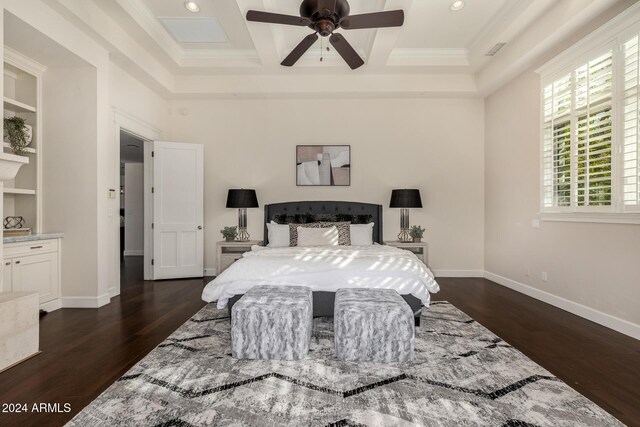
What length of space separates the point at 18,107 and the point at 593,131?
254 inches

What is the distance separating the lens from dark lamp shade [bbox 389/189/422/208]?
5.42 metres

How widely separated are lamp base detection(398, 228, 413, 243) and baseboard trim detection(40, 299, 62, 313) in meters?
4.81

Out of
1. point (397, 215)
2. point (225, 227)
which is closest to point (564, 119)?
point (397, 215)

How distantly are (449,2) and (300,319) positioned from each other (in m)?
3.96

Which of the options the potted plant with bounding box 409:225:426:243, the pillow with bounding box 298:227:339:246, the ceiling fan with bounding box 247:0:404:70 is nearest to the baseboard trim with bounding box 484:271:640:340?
the potted plant with bounding box 409:225:426:243

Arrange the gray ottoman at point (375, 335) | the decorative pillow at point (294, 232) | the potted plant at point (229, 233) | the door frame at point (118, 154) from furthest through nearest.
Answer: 1. the potted plant at point (229, 233)
2. the decorative pillow at point (294, 232)
3. the door frame at point (118, 154)
4. the gray ottoman at point (375, 335)

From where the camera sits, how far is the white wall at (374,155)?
5.95m

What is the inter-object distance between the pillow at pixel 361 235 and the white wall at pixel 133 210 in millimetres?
6758

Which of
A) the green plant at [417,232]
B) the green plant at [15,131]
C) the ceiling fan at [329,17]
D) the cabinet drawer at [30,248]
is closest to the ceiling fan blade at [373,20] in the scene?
the ceiling fan at [329,17]

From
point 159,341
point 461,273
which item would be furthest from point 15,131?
point 461,273

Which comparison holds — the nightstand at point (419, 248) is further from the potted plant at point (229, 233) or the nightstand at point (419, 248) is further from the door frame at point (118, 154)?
the door frame at point (118, 154)

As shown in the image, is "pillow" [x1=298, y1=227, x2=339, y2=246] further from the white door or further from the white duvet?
the white door

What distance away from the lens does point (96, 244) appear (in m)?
4.11

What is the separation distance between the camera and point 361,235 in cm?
504
